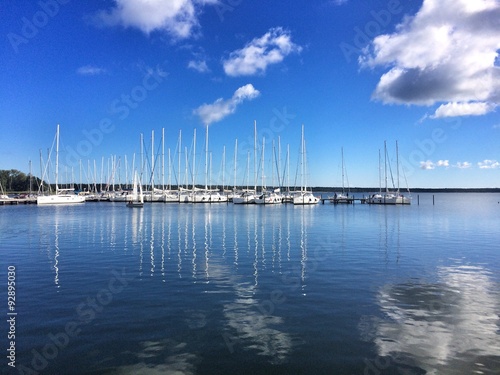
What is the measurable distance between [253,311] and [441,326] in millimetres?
6837

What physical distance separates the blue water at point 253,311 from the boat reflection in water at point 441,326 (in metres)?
0.05

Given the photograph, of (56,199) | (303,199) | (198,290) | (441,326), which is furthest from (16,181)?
(441,326)

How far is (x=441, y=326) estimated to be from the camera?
42.3 ft

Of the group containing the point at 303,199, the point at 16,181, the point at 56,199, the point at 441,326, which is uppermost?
the point at 16,181

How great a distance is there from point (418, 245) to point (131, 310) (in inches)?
1072

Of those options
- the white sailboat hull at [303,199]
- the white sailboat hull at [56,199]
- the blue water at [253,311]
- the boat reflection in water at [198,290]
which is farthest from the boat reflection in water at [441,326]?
the white sailboat hull at [56,199]

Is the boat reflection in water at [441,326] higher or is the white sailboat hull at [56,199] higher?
the white sailboat hull at [56,199]

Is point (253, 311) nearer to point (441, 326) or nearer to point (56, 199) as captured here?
point (441, 326)

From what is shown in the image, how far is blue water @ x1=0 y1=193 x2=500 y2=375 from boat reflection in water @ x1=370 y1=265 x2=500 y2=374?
0.05m

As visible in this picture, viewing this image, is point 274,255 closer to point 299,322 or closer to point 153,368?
point 299,322

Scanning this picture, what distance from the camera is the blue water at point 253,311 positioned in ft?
33.9

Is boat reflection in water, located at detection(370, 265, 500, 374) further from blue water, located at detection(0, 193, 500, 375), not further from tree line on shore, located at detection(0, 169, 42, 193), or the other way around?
tree line on shore, located at detection(0, 169, 42, 193)

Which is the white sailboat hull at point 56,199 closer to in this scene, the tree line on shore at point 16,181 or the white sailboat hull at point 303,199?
the white sailboat hull at point 303,199

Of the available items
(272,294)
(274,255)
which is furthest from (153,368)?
(274,255)
